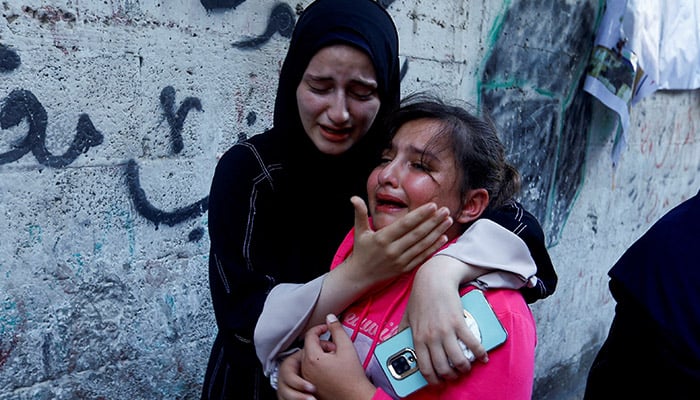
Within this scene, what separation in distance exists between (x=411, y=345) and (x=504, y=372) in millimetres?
181

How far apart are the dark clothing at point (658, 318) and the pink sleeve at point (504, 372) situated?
0.63m

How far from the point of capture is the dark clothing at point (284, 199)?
1.47m

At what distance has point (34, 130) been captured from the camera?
1.92m

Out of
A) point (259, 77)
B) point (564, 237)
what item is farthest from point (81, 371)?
point (564, 237)

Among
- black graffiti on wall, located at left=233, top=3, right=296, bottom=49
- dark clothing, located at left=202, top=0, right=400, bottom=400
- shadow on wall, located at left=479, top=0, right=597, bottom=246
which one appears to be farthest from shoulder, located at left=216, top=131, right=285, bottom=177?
shadow on wall, located at left=479, top=0, right=597, bottom=246

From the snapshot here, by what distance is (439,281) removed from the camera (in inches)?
48.5

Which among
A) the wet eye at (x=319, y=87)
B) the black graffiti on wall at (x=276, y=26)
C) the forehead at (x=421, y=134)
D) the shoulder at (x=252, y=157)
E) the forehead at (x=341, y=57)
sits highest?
the black graffiti on wall at (x=276, y=26)

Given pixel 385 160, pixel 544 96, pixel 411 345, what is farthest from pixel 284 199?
pixel 544 96

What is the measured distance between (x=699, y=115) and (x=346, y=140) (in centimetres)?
482

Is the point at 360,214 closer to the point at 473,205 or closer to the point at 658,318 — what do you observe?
the point at 473,205

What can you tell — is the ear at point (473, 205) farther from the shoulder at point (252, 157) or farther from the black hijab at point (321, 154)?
the shoulder at point (252, 157)

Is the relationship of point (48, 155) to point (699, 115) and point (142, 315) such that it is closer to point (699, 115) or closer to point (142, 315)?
point (142, 315)

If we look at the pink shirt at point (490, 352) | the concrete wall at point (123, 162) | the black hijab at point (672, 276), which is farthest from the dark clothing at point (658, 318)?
the concrete wall at point (123, 162)

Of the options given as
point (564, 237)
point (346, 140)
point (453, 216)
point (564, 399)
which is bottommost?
point (564, 399)
